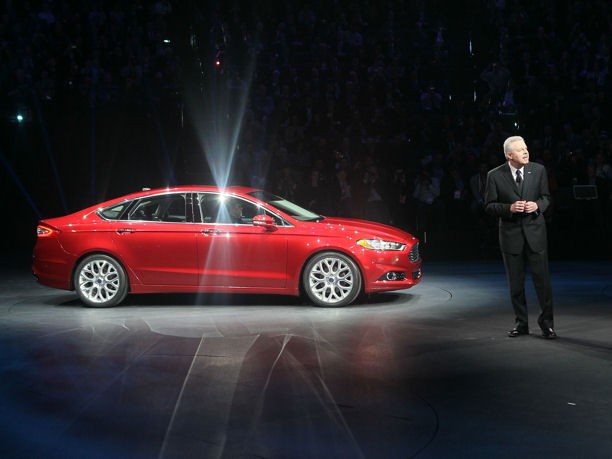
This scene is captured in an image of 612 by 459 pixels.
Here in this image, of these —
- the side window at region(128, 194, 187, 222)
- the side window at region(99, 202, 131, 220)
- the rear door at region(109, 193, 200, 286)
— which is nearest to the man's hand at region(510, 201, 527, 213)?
the rear door at region(109, 193, 200, 286)

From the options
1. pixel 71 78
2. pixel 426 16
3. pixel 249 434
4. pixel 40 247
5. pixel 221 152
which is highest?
pixel 426 16

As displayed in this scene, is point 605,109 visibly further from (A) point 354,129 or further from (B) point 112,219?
(B) point 112,219

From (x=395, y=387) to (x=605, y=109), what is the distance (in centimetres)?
1799

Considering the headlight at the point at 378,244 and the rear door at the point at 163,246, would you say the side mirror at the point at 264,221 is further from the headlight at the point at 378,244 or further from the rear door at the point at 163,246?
the headlight at the point at 378,244

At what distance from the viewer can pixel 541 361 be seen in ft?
25.9

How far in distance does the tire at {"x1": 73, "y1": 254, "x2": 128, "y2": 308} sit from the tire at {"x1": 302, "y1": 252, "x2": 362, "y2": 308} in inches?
97.9

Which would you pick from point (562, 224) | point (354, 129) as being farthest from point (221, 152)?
point (562, 224)

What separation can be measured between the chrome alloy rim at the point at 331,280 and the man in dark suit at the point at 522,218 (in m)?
2.97

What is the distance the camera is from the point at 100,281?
471 inches

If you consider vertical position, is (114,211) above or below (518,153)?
below

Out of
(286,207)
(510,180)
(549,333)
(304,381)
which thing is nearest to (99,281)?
(286,207)

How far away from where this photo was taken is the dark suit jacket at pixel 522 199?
891 centimetres

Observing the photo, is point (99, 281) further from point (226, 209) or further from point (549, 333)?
point (549, 333)

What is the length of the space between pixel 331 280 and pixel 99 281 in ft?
10.2
